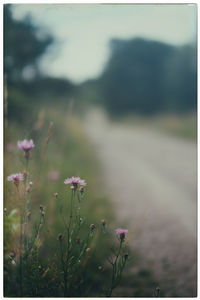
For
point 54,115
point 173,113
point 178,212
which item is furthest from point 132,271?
point 173,113

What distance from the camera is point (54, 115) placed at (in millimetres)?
4820

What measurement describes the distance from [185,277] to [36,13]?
2251mm

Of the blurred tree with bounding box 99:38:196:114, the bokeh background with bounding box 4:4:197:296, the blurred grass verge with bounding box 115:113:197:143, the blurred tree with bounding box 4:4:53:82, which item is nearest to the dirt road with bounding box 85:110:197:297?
the bokeh background with bounding box 4:4:197:296

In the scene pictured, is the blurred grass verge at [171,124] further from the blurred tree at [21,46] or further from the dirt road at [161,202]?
the blurred tree at [21,46]

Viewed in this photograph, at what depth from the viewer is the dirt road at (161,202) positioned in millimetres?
2453

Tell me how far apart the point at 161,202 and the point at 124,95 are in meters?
3.34

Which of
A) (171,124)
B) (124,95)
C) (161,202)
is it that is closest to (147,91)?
(124,95)

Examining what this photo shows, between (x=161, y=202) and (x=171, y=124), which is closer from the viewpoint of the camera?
(x=161, y=202)

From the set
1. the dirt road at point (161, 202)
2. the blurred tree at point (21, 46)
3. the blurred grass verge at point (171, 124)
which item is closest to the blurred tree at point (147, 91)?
the blurred grass verge at point (171, 124)

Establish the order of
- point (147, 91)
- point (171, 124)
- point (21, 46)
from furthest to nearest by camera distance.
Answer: point (171, 124) < point (147, 91) < point (21, 46)

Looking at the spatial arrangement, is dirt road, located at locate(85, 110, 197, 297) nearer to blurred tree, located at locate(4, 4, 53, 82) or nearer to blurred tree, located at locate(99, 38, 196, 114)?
blurred tree, located at locate(99, 38, 196, 114)

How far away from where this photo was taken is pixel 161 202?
421cm

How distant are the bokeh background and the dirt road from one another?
0.04 ft

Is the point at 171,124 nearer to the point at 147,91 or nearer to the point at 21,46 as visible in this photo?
the point at 147,91
